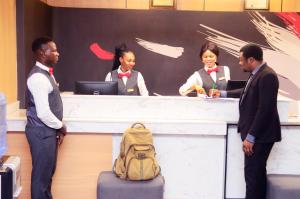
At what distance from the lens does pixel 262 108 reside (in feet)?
11.4

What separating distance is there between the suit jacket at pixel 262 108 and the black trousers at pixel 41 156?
63.7 inches

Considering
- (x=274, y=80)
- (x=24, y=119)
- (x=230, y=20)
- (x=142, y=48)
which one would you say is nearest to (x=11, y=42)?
(x=24, y=119)

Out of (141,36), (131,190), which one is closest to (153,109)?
(131,190)

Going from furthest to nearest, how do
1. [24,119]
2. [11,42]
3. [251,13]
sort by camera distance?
[251,13]
[11,42]
[24,119]

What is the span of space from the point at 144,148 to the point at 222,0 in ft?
12.7

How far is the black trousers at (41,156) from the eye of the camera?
3484 mm

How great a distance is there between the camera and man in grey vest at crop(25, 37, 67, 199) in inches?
134

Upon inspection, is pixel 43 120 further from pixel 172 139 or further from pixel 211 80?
pixel 211 80

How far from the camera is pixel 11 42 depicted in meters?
4.76

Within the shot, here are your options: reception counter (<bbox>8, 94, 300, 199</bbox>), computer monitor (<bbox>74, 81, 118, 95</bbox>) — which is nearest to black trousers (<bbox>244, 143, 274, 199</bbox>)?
reception counter (<bbox>8, 94, 300, 199</bbox>)

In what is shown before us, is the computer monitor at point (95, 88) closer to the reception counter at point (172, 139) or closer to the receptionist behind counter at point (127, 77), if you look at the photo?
the reception counter at point (172, 139)

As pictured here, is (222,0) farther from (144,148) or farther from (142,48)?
(144,148)

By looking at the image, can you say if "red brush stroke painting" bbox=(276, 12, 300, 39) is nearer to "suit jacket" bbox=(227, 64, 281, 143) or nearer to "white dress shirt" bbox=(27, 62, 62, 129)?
"suit jacket" bbox=(227, 64, 281, 143)

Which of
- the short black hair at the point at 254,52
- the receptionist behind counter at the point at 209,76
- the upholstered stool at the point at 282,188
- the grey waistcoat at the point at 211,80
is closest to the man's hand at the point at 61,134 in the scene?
the short black hair at the point at 254,52
